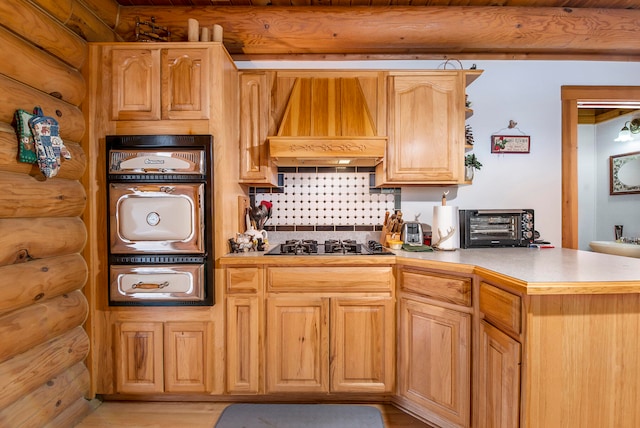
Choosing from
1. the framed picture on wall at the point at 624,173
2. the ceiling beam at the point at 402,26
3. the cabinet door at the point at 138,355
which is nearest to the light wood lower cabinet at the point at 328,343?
the cabinet door at the point at 138,355

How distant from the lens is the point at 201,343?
6.45ft

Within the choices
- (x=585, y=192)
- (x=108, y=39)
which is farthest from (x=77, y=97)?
(x=585, y=192)

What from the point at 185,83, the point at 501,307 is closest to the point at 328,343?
the point at 501,307

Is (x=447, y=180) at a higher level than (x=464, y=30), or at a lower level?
lower

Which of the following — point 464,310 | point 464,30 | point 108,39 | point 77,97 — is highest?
point 464,30

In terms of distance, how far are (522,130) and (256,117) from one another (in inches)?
90.5

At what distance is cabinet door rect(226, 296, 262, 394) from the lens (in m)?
1.97

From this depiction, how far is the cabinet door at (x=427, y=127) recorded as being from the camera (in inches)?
89.9

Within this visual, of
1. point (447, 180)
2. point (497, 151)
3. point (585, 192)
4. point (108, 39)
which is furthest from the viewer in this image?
point (585, 192)

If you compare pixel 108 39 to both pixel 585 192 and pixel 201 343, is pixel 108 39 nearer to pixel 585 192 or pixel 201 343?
pixel 201 343

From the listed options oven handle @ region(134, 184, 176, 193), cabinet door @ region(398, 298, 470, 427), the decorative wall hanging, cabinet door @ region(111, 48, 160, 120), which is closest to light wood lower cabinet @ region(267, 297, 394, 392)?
cabinet door @ region(398, 298, 470, 427)

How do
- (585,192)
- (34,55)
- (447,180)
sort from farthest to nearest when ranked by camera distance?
(585,192) < (447,180) < (34,55)

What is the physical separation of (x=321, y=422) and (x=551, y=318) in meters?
1.37

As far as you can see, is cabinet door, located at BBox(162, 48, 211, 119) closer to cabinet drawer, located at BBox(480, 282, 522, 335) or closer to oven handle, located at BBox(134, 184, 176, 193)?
oven handle, located at BBox(134, 184, 176, 193)
